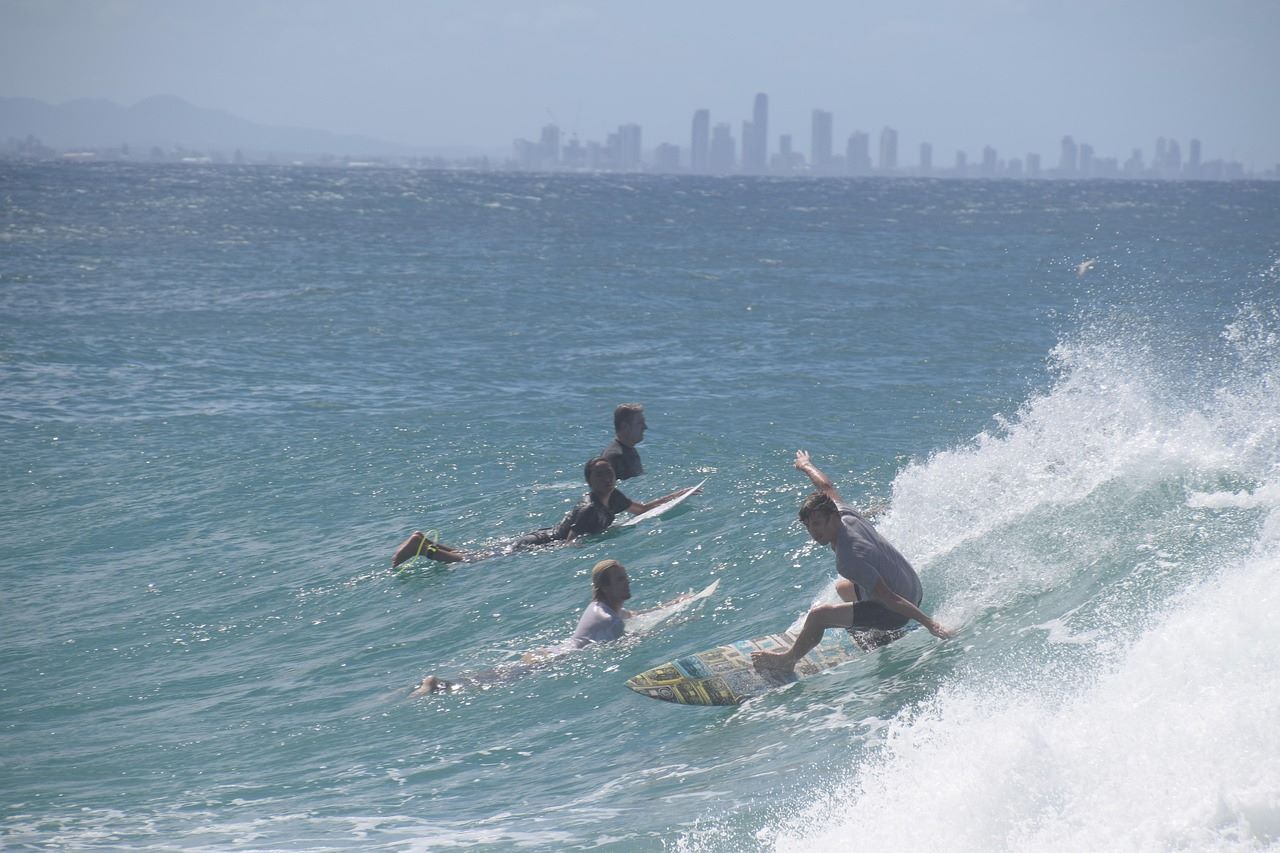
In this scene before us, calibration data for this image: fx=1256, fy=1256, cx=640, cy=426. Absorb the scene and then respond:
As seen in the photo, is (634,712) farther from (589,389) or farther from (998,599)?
(589,389)

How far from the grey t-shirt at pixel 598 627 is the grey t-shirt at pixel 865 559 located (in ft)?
8.15

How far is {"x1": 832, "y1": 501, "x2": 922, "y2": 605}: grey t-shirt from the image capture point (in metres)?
9.02

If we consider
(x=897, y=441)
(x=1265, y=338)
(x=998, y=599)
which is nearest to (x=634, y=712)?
(x=998, y=599)

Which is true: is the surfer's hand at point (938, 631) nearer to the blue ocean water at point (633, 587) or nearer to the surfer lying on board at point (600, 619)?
the blue ocean water at point (633, 587)

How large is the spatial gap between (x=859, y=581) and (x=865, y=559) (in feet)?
0.56

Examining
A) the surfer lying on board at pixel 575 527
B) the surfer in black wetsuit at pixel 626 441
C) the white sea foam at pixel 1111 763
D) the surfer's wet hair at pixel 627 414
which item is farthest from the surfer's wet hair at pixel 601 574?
the surfer's wet hair at pixel 627 414

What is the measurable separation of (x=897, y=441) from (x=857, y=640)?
407 inches

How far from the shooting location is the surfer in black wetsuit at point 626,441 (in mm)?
14758

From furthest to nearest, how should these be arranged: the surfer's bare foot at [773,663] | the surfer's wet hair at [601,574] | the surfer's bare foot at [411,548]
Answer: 1. the surfer's bare foot at [411,548]
2. the surfer's wet hair at [601,574]
3. the surfer's bare foot at [773,663]

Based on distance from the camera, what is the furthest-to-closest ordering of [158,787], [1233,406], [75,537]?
[75,537], [1233,406], [158,787]

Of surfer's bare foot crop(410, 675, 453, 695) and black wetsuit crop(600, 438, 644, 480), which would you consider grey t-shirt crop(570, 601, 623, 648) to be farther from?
black wetsuit crop(600, 438, 644, 480)

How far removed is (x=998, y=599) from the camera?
33.6ft

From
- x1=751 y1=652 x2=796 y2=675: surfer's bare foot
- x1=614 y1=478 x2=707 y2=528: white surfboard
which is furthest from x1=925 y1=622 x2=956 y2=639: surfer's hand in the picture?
x1=614 y1=478 x2=707 y2=528: white surfboard

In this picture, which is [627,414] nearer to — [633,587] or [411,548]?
[633,587]
